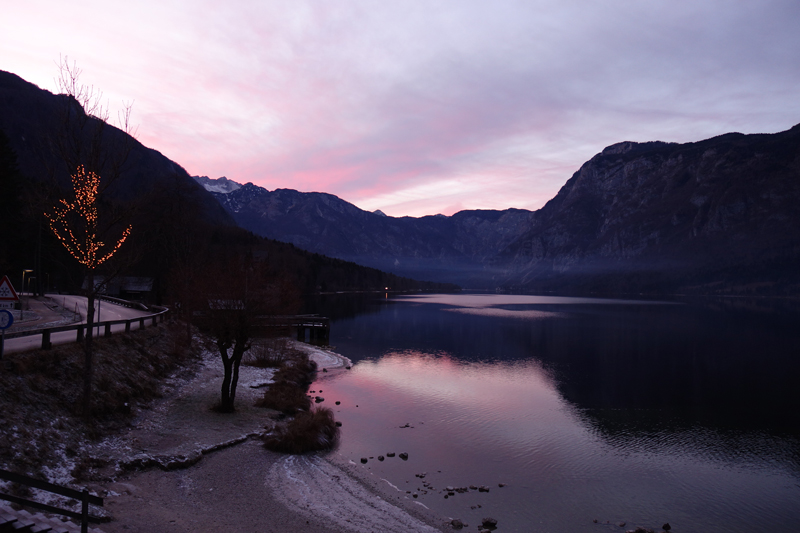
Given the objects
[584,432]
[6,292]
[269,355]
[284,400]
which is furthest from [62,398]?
[584,432]

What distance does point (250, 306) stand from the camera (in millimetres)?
27125

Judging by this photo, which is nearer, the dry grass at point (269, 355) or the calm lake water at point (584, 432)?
the calm lake water at point (584, 432)

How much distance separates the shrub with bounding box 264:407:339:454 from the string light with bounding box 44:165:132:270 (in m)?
11.7

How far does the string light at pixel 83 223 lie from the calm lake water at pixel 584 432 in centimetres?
1528

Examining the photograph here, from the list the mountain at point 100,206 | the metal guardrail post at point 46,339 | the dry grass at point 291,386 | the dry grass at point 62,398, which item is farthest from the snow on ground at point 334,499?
the metal guardrail post at point 46,339

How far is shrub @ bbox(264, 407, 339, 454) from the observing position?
75.4 ft

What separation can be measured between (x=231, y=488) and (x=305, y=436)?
6577 millimetres

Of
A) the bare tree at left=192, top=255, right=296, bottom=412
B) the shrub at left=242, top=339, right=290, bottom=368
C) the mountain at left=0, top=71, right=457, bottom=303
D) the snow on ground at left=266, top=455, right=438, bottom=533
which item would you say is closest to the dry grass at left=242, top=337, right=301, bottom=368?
the shrub at left=242, top=339, right=290, bottom=368

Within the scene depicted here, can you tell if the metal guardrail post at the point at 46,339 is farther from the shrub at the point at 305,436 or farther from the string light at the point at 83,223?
the shrub at the point at 305,436

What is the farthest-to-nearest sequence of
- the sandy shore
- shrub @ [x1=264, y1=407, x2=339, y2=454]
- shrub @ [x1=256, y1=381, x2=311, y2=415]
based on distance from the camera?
shrub @ [x1=256, y1=381, x2=311, y2=415] < shrub @ [x1=264, y1=407, x2=339, y2=454] < the sandy shore

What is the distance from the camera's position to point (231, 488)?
17516 millimetres

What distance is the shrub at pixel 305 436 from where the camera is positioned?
23.0 meters

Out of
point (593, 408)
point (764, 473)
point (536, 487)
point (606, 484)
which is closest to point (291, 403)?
point (536, 487)

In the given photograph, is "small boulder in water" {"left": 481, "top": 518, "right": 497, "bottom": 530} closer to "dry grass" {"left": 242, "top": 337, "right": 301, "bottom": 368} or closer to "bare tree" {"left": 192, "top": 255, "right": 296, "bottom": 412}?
"bare tree" {"left": 192, "top": 255, "right": 296, "bottom": 412}
